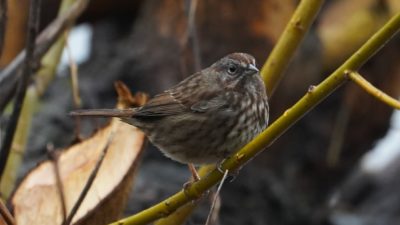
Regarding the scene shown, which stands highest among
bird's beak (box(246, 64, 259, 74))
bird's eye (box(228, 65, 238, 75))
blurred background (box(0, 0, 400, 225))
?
bird's beak (box(246, 64, 259, 74))

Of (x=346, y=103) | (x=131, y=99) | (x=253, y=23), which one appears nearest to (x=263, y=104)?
(x=131, y=99)

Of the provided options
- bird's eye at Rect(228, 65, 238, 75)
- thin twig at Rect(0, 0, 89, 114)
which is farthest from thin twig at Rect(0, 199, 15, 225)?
bird's eye at Rect(228, 65, 238, 75)

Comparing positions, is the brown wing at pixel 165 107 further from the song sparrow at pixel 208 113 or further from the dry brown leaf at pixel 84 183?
the dry brown leaf at pixel 84 183

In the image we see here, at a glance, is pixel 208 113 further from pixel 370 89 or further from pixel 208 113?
pixel 370 89

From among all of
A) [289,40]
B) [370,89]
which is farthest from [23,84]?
[370,89]

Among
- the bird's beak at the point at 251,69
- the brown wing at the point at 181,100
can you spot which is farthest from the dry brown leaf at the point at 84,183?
the bird's beak at the point at 251,69

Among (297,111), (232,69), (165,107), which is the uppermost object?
(297,111)

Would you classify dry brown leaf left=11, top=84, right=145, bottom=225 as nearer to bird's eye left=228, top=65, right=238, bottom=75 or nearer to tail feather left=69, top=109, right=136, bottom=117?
tail feather left=69, top=109, right=136, bottom=117
